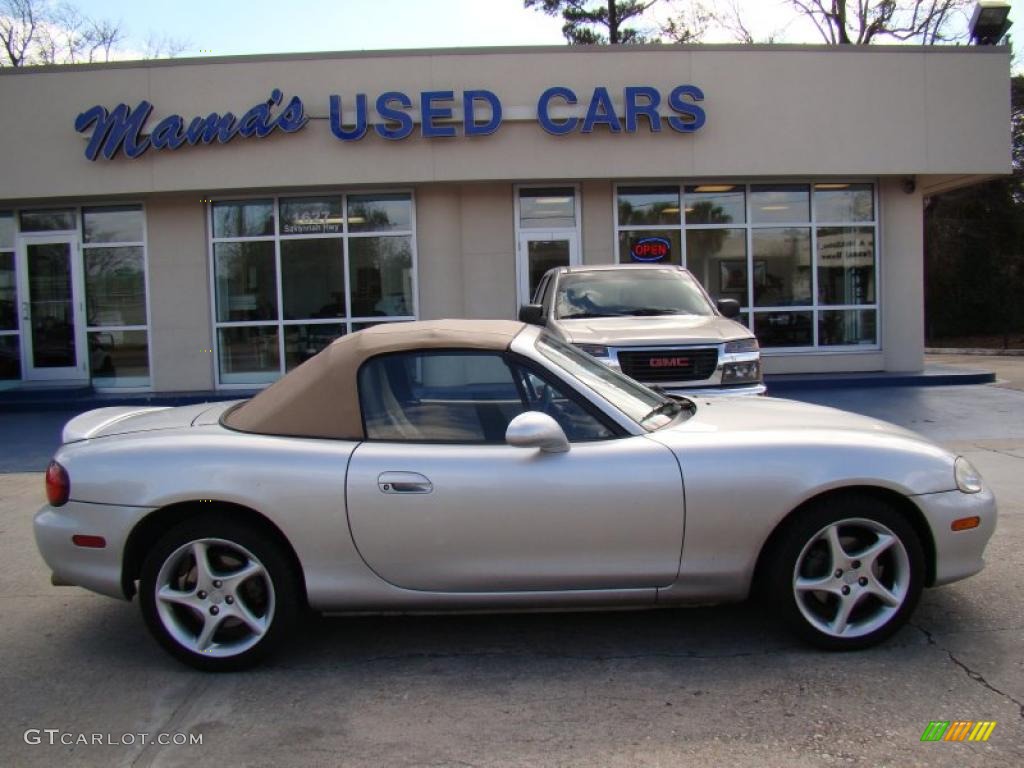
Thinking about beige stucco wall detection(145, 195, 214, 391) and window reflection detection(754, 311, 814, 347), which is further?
window reflection detection(754, 311, 814, 347)

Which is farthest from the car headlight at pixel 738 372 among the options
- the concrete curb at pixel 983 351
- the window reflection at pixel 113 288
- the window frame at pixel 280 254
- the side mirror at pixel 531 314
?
the concrete curb at pixel 983 351

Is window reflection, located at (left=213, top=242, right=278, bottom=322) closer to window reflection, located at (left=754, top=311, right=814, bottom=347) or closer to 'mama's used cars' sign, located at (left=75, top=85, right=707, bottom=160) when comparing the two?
'mama's used cars' sign, located at (left=75, top=85, right=707, bottom=160)

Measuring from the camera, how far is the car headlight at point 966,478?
3750mm

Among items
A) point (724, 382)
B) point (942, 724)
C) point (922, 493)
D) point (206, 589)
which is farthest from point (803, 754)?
point (724, 382)

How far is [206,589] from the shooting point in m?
3.65

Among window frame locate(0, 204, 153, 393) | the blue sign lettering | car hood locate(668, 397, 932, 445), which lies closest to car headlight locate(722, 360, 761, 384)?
car hood locate(668, 397, 932, 445)

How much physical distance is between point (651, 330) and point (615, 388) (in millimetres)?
3413

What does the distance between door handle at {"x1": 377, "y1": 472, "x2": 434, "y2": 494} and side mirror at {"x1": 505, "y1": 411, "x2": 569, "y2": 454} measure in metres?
0.39

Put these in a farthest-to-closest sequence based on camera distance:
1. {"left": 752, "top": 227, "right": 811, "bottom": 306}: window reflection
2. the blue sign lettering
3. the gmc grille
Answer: {"left": 752, "top": 227, "right": 811, "bottom": 306}: window reflection < the blue sign lettering < the gmc grille

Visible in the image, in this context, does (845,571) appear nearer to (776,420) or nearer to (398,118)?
(776,420)

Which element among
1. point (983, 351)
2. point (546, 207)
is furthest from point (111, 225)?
point (983, 351)

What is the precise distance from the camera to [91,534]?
3.69m

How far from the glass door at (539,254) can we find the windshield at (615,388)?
31.3 feet

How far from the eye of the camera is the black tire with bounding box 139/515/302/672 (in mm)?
3617
